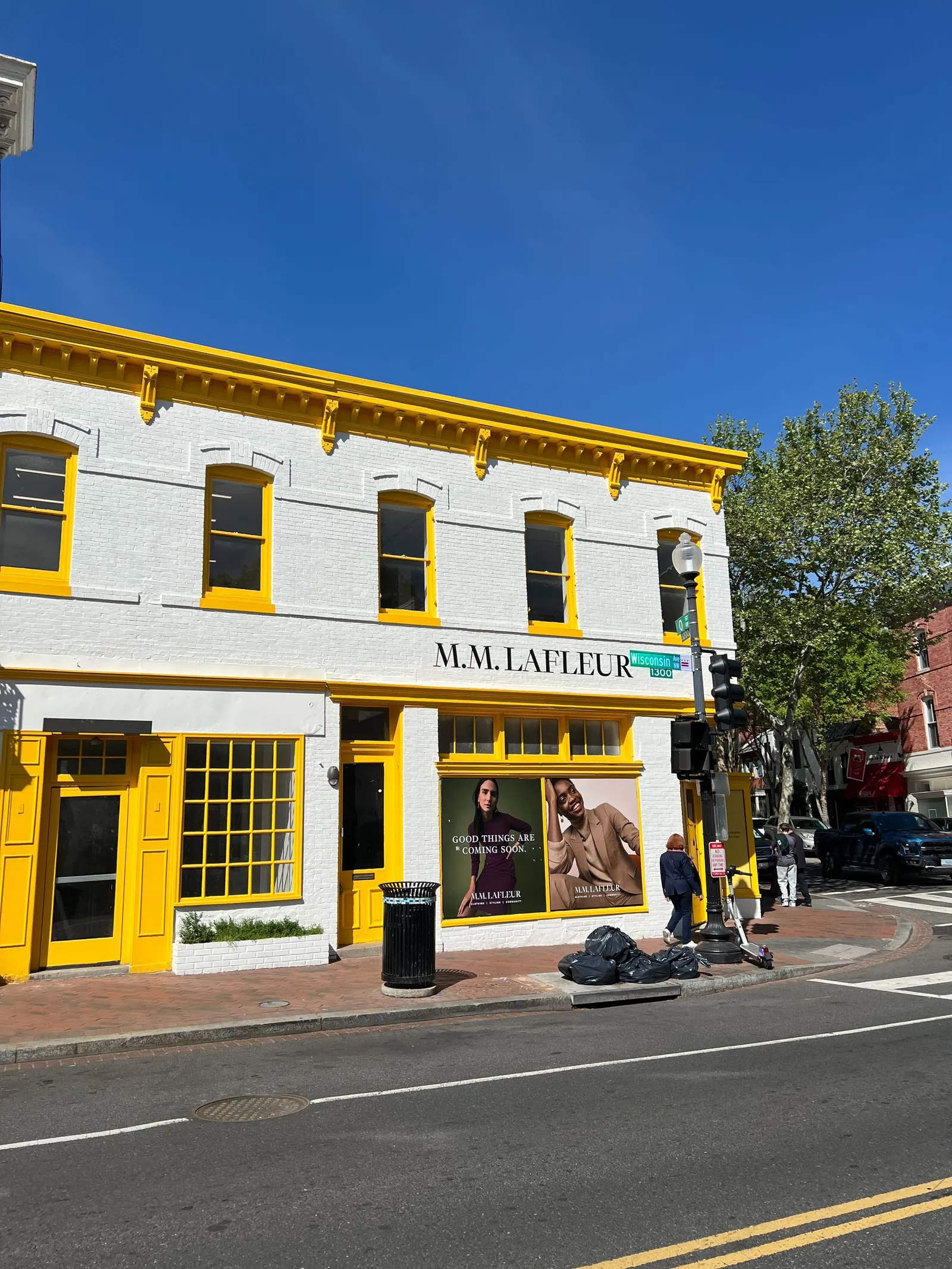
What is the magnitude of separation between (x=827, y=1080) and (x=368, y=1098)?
3.24 metres

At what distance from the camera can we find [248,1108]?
20.2ft

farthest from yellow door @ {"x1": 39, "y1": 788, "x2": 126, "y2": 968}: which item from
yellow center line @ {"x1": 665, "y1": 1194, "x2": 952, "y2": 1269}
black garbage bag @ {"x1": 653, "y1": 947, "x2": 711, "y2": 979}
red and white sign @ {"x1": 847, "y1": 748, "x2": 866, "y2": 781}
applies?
red and white sign @ {"x1": 847, "y1": 748, "x2": 866, "y2": 781}

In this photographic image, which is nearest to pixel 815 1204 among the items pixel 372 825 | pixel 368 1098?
pixel 368 1098

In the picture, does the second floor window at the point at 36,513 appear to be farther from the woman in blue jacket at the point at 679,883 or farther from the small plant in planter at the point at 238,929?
the woman in blue jacket at the point at 679,883

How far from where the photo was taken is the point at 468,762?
46.2 feet

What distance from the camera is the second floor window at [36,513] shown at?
39.5 ft

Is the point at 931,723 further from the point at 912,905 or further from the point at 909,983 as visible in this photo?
the point at 909,983

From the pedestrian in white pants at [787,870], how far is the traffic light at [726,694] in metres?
8.77

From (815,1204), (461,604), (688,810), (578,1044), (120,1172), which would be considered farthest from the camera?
(688,810)

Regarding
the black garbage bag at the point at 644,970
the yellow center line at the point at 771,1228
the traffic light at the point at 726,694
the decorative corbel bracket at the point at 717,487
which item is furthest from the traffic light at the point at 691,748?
the yellow center line at the point at 771,1228

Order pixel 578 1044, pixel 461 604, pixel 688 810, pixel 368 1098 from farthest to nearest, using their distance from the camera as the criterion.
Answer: pixel 688 810, pixel 461 604, pixel 578 1044, pixel 368 1098

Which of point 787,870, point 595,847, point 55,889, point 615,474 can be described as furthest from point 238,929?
point 787,870

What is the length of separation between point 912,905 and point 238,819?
14886 mm

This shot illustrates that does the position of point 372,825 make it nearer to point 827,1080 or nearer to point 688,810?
point 688,810
